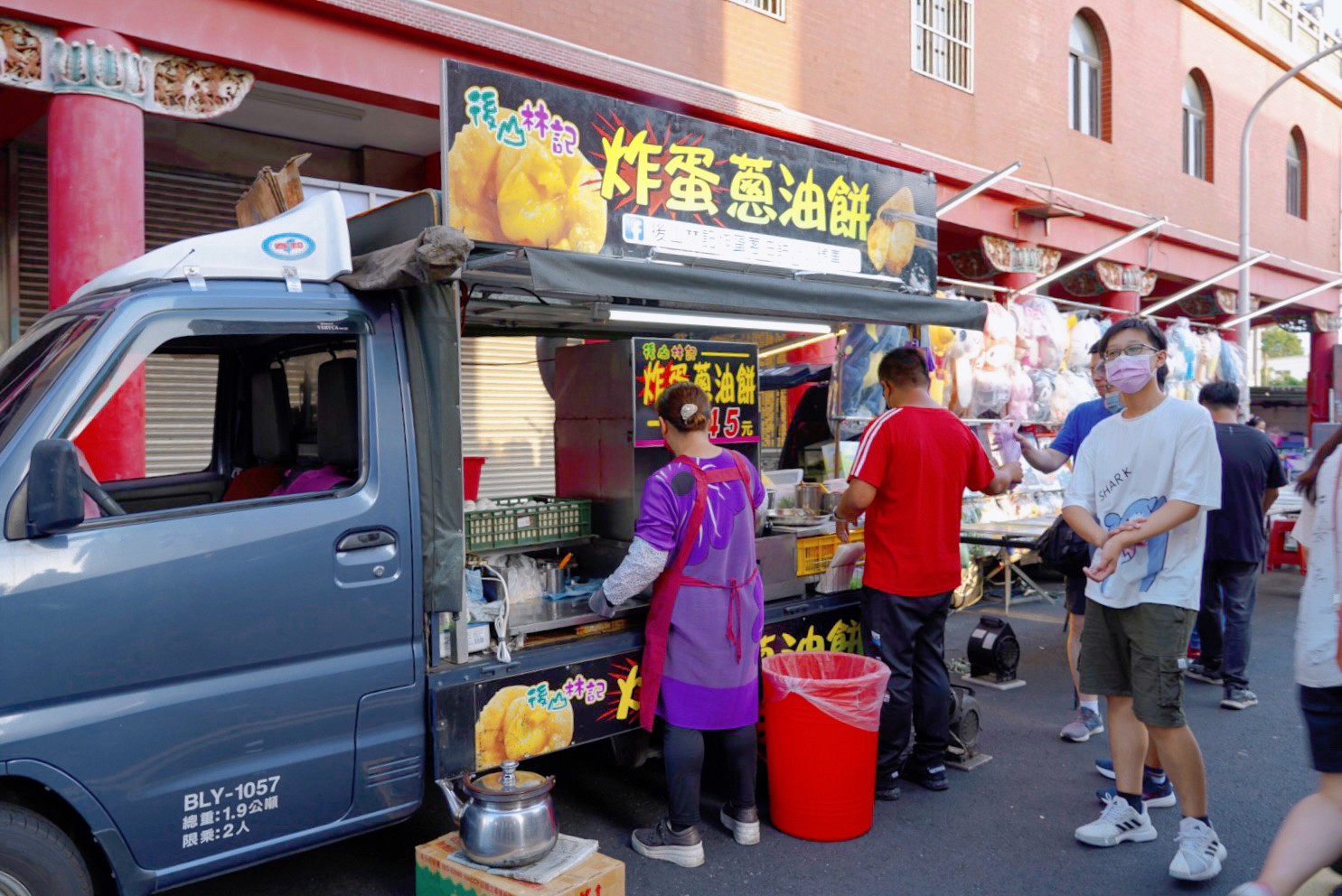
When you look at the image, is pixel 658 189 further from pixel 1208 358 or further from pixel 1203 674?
pixel 1208 358

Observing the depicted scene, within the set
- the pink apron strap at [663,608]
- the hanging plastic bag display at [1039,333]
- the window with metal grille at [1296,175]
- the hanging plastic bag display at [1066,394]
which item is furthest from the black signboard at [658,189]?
the window with metal grille at [1296,175]

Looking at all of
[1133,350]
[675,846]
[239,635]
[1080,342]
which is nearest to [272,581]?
[239,635]

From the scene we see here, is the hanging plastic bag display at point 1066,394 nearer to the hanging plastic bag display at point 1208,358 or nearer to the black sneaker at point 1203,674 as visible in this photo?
the hanging plastic bag display at point 1208,358

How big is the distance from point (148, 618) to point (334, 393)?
1.04 m

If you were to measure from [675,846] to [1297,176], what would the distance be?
75.7 feet

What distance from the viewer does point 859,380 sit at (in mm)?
8008

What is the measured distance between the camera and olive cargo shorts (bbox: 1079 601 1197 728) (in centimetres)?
365

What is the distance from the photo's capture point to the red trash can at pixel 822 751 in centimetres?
407

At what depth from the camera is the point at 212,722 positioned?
117 inches

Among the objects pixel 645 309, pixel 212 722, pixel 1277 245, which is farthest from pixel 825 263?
pixel 1277 245

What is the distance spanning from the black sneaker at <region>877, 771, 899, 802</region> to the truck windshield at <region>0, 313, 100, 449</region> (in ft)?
12.3

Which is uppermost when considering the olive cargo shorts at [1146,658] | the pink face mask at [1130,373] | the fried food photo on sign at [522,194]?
the fried food photo on sign at [522,194]

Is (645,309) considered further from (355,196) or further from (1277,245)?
(1277,245)

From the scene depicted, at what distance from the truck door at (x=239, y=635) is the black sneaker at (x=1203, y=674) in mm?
5680
